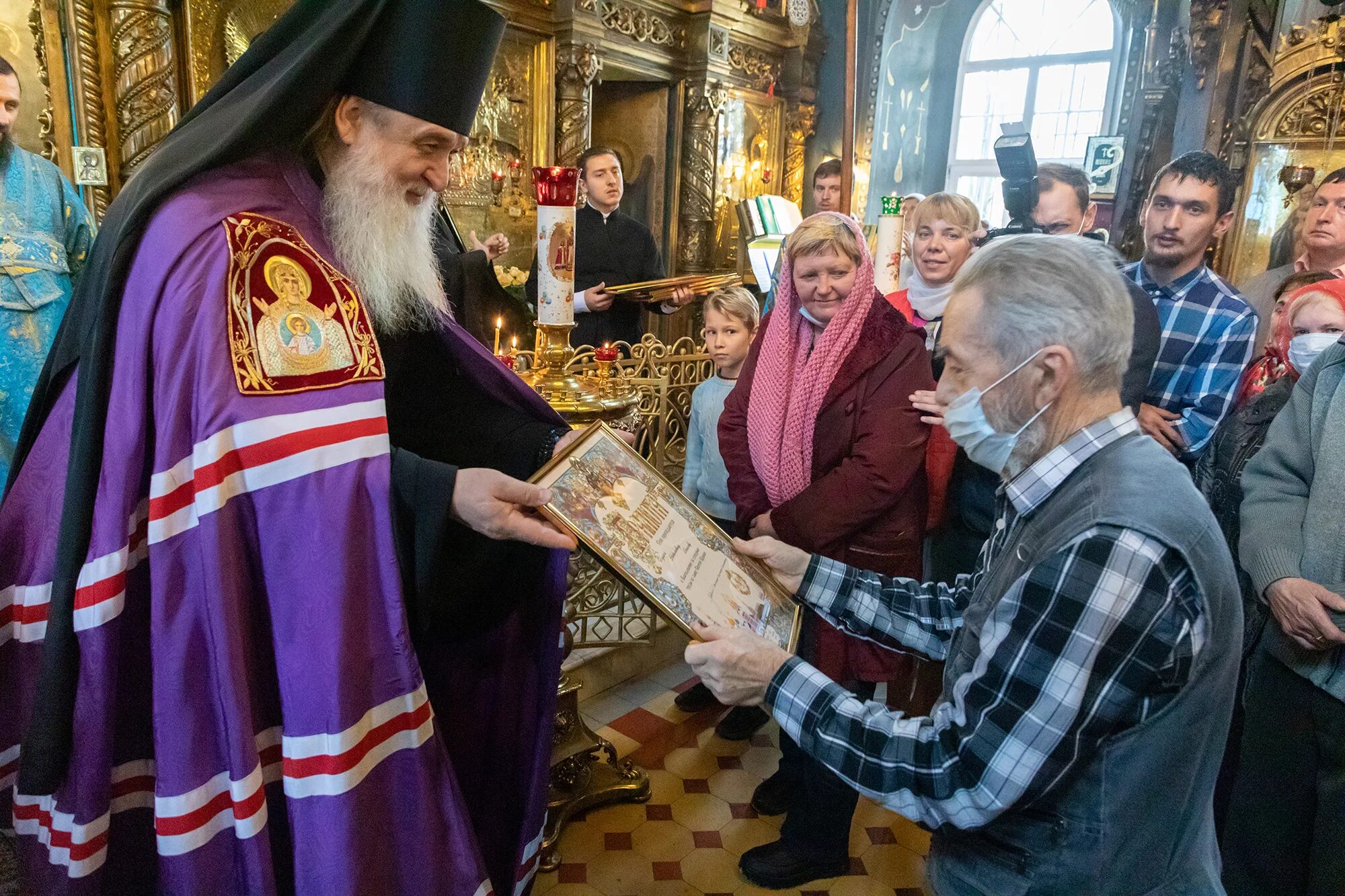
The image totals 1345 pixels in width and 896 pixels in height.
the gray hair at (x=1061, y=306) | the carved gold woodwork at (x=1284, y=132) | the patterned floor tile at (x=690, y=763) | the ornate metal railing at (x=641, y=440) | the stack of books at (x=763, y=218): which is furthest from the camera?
the carved gold woodwork at (x=1284, y=132)

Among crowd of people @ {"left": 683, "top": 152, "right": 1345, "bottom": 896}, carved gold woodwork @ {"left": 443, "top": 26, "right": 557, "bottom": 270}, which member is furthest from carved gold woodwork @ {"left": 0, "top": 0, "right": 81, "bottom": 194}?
crowd of people @ {"left": 683, "top": 152, "right": 1345, "bottom": 896}

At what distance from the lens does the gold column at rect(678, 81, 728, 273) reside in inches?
312

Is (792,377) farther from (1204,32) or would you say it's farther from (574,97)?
(1204,32)

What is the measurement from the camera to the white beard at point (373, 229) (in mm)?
1541

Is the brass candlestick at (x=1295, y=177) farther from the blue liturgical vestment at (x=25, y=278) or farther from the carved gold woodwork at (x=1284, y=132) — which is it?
the blue liturgical vestment at (x=25, y=278)

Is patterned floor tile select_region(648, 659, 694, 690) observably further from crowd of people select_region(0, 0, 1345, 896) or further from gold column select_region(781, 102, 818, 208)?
gold column select_region(781, 102, 818, 208)

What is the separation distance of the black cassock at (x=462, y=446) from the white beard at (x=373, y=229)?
11cm

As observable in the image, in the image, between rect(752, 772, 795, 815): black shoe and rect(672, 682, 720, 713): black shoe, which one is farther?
rect(672, 682, 720, 713): black shoe

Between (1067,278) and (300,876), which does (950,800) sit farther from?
(300,876)

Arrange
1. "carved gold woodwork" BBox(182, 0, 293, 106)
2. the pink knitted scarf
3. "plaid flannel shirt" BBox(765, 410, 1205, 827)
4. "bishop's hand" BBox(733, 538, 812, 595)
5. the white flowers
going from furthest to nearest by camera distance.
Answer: the white flowers, "carved gold woodwork" BBox(182, 0, 293, 106), the pink knitted scarf, "bishop's hand" BBox(733, 538, 812, 595), "plaid flannel shirt" BBox(765, 410, 1205, 827)

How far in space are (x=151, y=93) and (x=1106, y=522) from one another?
5.19 meters

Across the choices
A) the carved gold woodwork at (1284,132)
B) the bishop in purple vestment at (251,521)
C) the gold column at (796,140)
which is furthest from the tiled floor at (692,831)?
the gold column at (796,140)

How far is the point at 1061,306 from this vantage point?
1.14 meters

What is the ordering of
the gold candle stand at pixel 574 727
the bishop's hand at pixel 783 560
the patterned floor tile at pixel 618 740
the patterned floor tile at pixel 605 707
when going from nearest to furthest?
the bishop's hand at pixel 783 560, the gold candle stand at pixel 574 727, the patterned floor tile at pixel 618 740, the patterned floor tile at pixel 605 707
